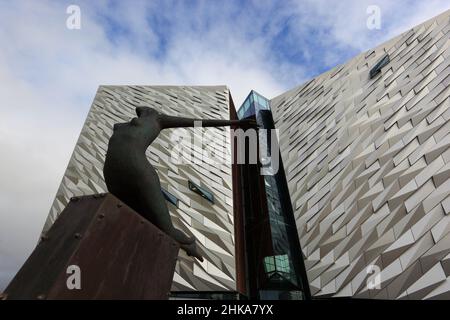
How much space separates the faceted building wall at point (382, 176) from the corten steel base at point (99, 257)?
8.58 meters

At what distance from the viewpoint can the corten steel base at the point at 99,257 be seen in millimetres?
2092

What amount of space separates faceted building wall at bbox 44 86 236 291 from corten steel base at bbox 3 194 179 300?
427 inches

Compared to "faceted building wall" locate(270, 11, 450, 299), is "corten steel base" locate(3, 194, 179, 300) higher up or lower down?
lower down

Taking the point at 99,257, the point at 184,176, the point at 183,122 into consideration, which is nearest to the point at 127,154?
the point at 183,122

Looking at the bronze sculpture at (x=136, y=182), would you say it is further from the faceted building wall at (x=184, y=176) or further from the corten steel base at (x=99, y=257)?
the faceted building wall at (x=184, y=176)

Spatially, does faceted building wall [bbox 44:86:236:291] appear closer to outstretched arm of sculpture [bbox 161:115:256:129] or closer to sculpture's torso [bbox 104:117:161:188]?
outstretched arm of sculpture [bbox 161:115:256:129]

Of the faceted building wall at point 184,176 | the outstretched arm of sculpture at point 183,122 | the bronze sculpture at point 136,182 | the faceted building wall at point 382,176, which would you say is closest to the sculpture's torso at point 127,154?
the bronze sculpture at point 136,182

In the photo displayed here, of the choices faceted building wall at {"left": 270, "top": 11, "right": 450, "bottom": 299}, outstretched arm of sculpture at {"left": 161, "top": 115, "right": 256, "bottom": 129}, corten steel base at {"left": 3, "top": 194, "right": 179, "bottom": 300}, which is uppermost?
faceted building wall at {"left": 270, "top": 11, "right": 450, "bottom": 299}

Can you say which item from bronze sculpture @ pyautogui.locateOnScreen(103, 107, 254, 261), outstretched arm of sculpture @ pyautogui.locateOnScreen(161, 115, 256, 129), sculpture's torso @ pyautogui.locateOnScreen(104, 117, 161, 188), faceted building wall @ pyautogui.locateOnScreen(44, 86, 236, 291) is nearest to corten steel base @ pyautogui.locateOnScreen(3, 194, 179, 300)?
bronze sculpture @ pyautogui.locateOnScreen(103, 107, 254, 261)

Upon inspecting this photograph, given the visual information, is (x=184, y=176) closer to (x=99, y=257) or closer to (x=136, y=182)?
(x=136, y=182)

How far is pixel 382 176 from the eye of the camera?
43.4 ft

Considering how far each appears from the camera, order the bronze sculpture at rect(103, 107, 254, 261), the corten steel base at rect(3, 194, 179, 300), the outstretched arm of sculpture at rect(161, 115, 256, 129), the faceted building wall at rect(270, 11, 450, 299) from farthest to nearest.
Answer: the faceted building wall at rect(270, 11, 450, 299) → the outstretched arm of sculpture at rect(161, 115, 256, 129) → the bronze sculpture at rect(103, 107, 254, 261) → the corten steel base at rect(3, 194, 179, 300)

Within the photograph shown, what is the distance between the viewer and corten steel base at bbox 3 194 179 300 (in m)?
2.09
